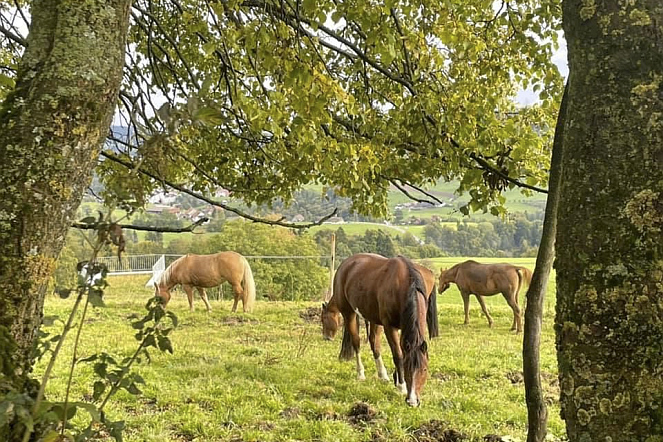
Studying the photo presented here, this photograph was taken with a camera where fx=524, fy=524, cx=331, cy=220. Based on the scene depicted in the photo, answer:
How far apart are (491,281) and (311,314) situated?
378cm

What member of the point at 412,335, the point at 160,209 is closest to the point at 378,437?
the point at 412,335

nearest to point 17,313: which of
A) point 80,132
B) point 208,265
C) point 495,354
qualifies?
point 80,132

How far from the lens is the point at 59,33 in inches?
46.5

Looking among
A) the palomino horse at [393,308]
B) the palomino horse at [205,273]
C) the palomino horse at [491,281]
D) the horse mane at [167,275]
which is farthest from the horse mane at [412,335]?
the horse mane at [167,275]

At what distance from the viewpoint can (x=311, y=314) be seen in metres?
11.2

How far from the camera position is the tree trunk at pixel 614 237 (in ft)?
2.65

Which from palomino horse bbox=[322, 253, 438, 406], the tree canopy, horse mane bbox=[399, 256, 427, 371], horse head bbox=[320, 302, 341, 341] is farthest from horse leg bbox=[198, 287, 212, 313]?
the tree canopy

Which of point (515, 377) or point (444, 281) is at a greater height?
point (444, 281)

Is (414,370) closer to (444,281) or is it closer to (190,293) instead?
(444,281)

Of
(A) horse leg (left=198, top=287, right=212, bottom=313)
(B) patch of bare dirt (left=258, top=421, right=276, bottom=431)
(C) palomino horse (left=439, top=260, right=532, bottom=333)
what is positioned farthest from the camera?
(A) horse leg (left=198, top=287, right=212, bottom=313)

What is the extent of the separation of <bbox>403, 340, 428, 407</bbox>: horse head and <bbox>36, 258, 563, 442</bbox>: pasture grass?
6.0 inches

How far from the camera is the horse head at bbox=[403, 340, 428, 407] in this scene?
503 cm

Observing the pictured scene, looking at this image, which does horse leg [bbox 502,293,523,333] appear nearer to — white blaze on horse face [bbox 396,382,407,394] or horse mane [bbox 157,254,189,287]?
white blaze on horse face [bbox 396,382,407,394]

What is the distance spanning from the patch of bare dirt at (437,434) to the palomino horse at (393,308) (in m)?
0.54
